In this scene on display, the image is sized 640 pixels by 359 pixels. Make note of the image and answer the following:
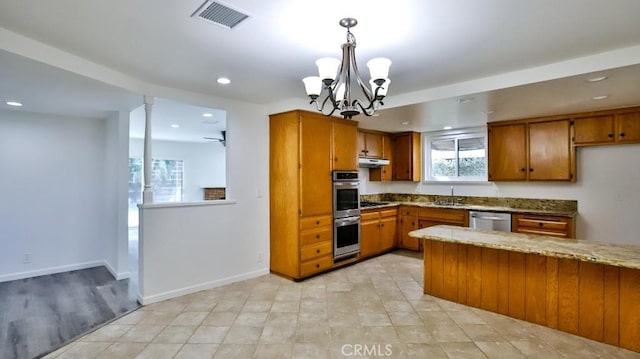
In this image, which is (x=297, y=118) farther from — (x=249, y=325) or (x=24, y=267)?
(x=24, y=267)

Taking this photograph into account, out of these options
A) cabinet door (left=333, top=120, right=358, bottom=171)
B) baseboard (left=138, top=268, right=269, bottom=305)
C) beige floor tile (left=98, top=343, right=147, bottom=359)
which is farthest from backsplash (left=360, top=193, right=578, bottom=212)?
beige floor tile (left=98, top=343, right=147, bottom=359)

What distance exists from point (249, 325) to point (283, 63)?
2.35 meters

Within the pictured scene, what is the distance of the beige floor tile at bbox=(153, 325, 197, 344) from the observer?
2557mm

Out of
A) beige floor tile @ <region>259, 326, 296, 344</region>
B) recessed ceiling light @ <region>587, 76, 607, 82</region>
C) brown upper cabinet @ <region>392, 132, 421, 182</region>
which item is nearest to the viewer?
beige floor tile @ <region>259, 326, 296, 344</region>

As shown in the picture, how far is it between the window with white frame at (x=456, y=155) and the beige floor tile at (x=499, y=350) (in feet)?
11.5

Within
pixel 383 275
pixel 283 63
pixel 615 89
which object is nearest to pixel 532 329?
pixel 383 275

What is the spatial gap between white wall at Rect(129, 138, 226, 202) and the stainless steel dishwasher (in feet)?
20.9

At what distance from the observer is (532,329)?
2725 mm

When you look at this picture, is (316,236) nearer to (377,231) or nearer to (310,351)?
(377,231)

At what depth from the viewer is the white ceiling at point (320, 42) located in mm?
1865

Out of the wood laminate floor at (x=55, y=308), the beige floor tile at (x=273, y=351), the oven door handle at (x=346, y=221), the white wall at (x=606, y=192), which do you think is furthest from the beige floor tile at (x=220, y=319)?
the white wall at (x=606, y=192)

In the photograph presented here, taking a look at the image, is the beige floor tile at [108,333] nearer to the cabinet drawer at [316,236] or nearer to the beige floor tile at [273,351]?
the beige floor tile at [273,351]

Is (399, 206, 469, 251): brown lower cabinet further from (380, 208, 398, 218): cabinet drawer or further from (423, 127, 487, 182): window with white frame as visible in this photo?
(423, 127, 487, 182): window with white frame

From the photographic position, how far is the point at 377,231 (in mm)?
5184
